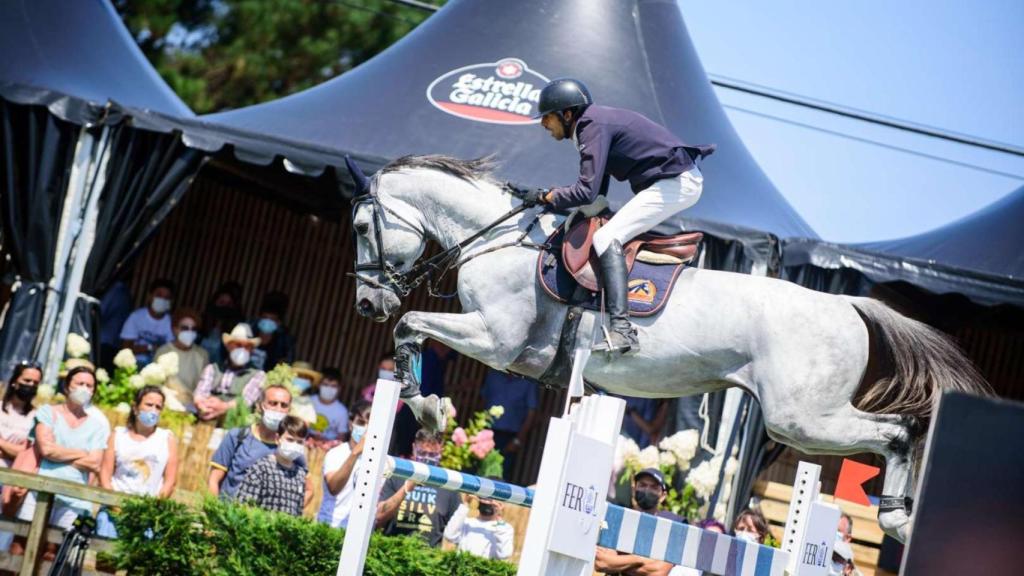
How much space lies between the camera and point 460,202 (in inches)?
233

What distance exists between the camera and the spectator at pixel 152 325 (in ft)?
34.5

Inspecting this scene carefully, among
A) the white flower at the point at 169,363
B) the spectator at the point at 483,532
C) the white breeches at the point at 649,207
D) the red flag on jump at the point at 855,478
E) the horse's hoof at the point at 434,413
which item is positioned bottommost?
the spectator at the point at 483,532

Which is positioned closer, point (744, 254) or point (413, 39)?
point (744, 254)

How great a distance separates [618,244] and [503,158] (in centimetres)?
461

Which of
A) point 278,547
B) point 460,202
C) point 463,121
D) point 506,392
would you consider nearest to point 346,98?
point 463,121

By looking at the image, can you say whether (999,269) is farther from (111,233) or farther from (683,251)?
(111,233)

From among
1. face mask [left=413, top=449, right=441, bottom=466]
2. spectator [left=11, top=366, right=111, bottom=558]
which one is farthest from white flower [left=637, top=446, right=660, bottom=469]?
spectator [left=11, top=366, right=111, bottom=558]

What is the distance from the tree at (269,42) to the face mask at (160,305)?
12.9 m

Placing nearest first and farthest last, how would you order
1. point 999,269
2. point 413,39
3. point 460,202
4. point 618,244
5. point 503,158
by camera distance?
1. point 618,244
2. point 460,202
3. point 503,158
4. point 999,269
5. point 413,39

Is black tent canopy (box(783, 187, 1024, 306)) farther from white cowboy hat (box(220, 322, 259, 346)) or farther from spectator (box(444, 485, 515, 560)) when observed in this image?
white cowboy hat (box(220, 322, 259, 346))

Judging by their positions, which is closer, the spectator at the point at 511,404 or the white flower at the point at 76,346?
the white flower at the point at 76,346

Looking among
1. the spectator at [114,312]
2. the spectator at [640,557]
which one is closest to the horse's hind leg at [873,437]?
the spectator at [640,557]

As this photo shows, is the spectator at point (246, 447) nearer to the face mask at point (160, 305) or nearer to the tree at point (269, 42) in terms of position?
the face mask at point (160, 305)

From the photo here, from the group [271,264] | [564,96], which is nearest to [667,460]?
[564,96]
